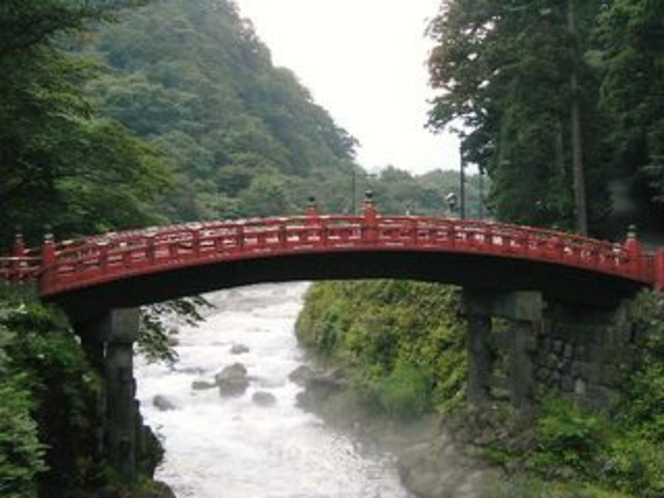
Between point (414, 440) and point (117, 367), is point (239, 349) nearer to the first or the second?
point (414, 440)

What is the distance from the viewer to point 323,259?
29.6 meters

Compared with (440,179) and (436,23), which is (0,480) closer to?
(436,23)

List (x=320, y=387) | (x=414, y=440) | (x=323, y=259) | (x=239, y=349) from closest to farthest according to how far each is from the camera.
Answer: (x=323, y=259)
(x=414, y=440)
(x=320, y=387)
(x=239, y=349)

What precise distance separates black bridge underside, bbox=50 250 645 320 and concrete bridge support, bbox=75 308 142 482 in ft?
1.35

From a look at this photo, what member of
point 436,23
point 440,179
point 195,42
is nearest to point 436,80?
point 436,23

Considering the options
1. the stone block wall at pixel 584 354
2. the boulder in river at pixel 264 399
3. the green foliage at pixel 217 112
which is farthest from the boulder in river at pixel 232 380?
the green foliage at pixel 217 112

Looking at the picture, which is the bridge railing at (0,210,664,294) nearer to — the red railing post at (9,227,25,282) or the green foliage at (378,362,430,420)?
the red railing post at (9,227,25,282)

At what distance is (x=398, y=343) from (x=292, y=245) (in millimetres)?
16826

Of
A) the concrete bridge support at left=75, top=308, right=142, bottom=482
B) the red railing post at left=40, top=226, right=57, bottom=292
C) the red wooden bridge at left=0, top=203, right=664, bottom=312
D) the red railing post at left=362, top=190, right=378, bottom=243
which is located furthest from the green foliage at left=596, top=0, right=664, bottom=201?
the red railing post at left=40, top=226, right=57, bottom=292

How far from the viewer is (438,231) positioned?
29.6m

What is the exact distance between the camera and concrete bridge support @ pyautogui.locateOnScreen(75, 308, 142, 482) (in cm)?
2606

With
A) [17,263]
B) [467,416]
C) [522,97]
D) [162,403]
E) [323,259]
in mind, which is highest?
[522,97]

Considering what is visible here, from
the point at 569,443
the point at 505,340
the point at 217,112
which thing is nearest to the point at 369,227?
the point at 505,340

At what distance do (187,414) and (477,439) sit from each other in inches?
630
